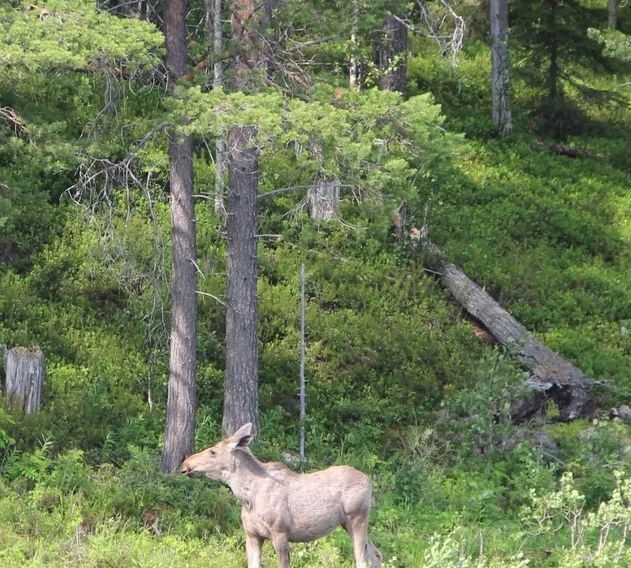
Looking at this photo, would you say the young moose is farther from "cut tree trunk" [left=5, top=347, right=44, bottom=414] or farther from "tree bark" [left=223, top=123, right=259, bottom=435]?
"cut tree trunk" [left=5, top=347, right=44, bottom=414]

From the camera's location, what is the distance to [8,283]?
60.1ft

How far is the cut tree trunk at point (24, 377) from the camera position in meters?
15.1

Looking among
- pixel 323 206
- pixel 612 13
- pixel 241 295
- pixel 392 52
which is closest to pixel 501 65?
pixel 392 52

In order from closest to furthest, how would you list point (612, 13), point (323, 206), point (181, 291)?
1. point (181, 291)
2. point (323, 206)
3. point (612, 13)

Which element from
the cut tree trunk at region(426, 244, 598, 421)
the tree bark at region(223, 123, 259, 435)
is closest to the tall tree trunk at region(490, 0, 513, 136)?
the cut tree trunk at region(426, 244, 598, 421)

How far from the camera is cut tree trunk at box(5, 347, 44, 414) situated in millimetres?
15125

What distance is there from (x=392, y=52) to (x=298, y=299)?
660 centimetres

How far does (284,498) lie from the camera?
33.9 feet

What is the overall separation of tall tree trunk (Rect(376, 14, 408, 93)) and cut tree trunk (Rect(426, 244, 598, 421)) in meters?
3.68

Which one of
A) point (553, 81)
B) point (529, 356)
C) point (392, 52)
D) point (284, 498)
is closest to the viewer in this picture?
point (284, 498)

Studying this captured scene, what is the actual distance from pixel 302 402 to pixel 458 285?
6.32m

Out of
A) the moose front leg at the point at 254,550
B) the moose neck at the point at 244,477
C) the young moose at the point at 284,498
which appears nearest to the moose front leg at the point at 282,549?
the young moose at the point at 284,498

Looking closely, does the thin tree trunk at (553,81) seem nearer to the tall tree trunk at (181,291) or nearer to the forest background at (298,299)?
the forest background at (298,299)

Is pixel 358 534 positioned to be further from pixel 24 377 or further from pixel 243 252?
pixel 24 377
